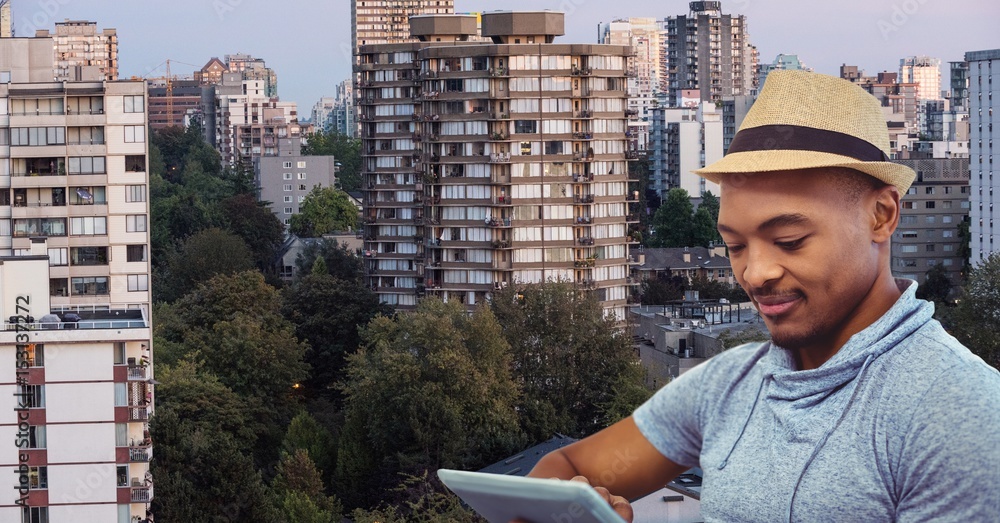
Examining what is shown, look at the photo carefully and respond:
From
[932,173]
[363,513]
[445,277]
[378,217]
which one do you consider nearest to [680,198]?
[932,173]

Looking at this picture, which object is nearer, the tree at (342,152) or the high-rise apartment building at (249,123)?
the tree at (342,152)

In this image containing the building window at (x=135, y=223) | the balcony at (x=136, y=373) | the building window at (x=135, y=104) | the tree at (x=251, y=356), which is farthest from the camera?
the tree at (x=251, y=356)

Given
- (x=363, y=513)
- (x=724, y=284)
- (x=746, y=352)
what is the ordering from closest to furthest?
1. (x=746, y=352)
2. (x=363, y=513)
3. (x=724, y=284)

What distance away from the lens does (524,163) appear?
5519 cm

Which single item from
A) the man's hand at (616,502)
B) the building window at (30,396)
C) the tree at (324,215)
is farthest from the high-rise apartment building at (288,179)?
the man's hand at (616,502)

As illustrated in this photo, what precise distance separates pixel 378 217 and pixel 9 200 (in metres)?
23.2

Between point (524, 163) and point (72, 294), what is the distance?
17.6 m

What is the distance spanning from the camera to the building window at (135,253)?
4353 centimetres

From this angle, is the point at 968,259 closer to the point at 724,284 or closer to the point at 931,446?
the point at 724,284

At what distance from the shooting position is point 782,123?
3.79 meters

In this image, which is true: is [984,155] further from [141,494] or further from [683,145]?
[141,494]

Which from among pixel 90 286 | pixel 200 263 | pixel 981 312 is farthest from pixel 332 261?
pixel 90 286

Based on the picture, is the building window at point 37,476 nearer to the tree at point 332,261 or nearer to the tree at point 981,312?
the tree at point 981,312

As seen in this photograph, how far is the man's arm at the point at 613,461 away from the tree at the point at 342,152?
130 metres
